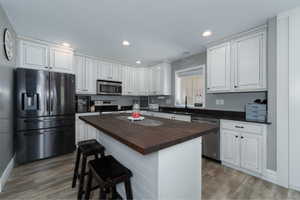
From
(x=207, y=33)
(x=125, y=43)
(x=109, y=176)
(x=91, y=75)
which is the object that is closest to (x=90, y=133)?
(x=91, y=75)

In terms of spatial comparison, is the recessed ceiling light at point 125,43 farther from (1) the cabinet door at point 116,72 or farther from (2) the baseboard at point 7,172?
(2) the baseboard at point 7,172

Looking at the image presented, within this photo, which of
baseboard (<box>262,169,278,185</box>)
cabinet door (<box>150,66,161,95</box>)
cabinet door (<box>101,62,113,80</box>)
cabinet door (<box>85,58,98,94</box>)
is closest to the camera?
baseboard (<box>262,169,278,185</box>)

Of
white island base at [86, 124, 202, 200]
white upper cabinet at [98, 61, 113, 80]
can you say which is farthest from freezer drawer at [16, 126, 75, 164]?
white island base at [86, 124, 202, 200]

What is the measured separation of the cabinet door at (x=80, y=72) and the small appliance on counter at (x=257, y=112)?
3849 mm

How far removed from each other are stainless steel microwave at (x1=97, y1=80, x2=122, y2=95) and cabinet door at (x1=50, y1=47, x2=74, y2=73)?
86 cm

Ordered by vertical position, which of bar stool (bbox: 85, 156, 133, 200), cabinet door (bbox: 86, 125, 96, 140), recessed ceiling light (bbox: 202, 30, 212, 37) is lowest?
cabinet door (bbox: 86, 125, 96, 140)

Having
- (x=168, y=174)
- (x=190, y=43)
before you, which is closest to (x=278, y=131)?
(x=168, y=174)

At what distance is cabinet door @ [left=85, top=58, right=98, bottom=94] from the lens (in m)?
3.82

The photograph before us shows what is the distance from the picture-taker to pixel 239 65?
2.51 metres

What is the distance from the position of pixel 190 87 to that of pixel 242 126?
6.28ft

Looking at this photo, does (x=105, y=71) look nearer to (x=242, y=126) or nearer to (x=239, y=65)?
(x=239, y=65)

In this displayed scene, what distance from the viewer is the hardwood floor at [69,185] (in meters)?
1.74

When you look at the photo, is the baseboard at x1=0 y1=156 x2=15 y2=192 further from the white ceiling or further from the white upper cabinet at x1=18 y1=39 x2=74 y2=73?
the white ceiling

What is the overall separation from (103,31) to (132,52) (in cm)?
115
